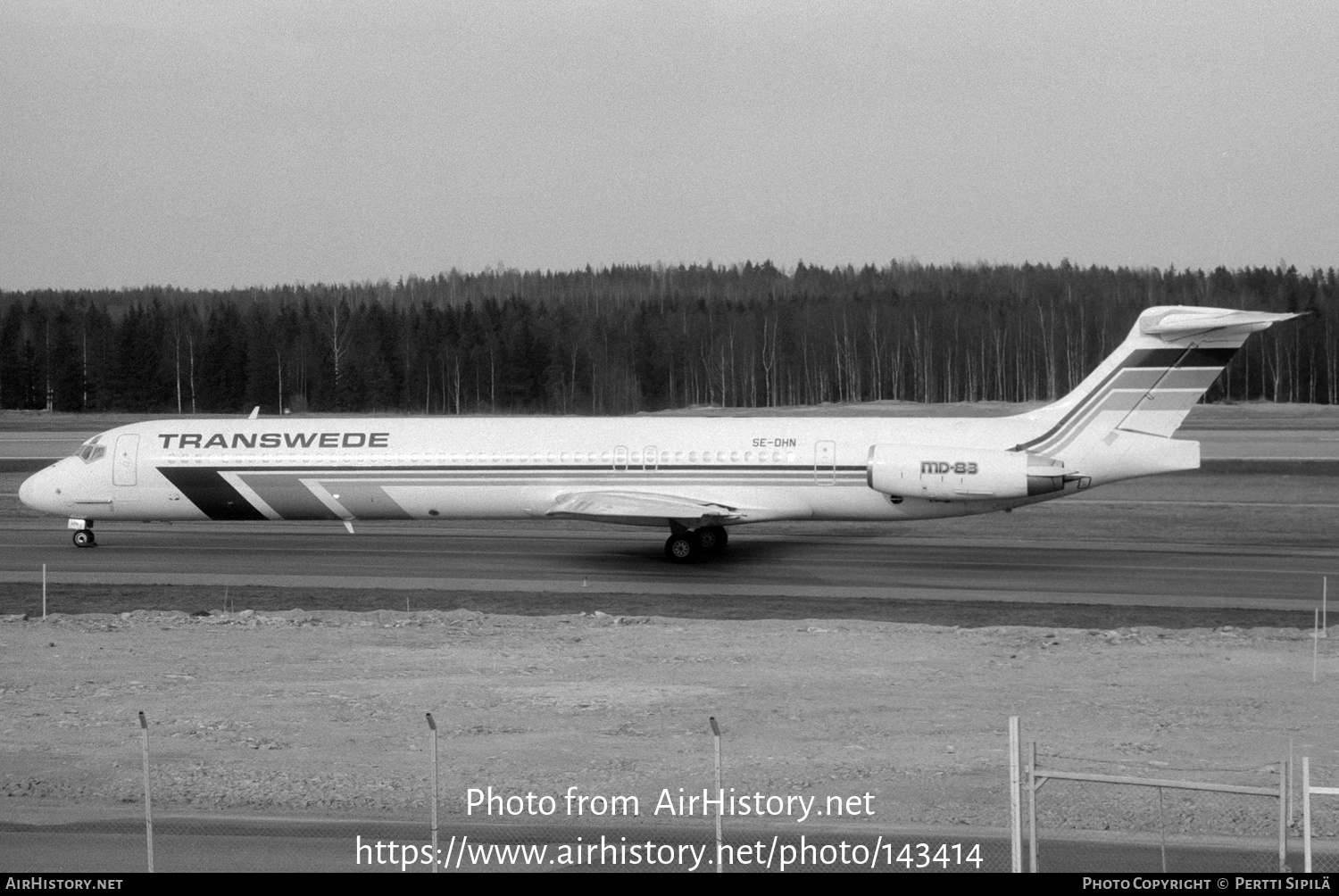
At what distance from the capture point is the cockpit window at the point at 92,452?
113 ft

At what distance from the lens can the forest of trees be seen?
107688 millimetres

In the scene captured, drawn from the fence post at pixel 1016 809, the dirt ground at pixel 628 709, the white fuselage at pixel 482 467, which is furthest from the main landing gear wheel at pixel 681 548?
the fence post at pixel 1016 809

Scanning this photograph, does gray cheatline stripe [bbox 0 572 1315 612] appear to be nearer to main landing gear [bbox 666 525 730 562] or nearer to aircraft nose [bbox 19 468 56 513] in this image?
main landing gear [bbox 666 525 730 562]

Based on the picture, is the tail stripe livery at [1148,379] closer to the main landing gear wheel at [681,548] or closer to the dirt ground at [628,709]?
the dirt ground at [628,709]

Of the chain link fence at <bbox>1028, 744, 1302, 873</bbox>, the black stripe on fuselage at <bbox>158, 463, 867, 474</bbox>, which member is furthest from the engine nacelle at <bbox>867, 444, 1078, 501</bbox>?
the chain link fence at <bbox>1028, 744, 1302, 873</bbox>

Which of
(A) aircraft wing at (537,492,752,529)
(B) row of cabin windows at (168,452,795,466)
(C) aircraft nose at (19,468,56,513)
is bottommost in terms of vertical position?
(A) aircraft wing at (537,492,752,529)

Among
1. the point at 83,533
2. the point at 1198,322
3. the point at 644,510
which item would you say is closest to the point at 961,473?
the point at 1198,322

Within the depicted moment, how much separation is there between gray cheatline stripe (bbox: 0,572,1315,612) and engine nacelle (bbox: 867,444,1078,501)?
2.96 m

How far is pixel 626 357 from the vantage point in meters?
115

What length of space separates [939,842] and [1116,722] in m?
5.32

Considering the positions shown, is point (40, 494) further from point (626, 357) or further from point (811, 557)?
point (626, 357)

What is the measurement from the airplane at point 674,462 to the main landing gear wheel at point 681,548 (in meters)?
0.04

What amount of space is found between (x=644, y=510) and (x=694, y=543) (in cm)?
200

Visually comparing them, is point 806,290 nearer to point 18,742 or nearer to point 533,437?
point 533,437
